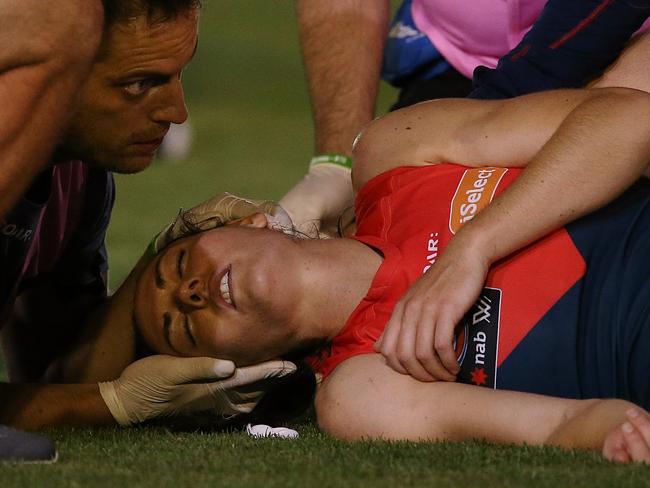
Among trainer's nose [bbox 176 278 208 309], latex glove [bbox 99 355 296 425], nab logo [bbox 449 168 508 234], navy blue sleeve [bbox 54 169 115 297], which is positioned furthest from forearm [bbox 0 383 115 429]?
nab logo [bbox 449 168 508 234]

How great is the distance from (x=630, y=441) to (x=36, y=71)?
3.75ft

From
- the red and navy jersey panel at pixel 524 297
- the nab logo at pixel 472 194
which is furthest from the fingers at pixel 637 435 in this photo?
the nab logo at pixel 472 194

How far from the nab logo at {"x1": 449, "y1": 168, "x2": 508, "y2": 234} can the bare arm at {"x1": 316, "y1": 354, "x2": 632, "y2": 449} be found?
340mm

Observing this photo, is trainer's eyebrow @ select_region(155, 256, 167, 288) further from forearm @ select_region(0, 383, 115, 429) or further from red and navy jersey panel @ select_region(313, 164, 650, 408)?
red and navy jersey panel @ select_region(313, 164, 650, 408)

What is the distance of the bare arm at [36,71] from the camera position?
225 centimetres

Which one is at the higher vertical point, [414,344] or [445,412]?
[414,344]

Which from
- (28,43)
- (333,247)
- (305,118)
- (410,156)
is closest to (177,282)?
(333,247)

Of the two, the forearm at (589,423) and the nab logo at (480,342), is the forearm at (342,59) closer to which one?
the nab logo at (480,342)

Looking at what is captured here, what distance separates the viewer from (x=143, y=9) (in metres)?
2.78

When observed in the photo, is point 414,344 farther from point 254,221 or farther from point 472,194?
point 254,221

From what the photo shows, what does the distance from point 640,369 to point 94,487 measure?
3.48 ft

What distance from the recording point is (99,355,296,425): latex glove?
9.12ft

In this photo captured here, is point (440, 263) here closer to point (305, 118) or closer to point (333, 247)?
point (333, 247)

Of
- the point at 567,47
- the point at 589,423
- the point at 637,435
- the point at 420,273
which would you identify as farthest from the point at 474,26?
the point at 637,435
